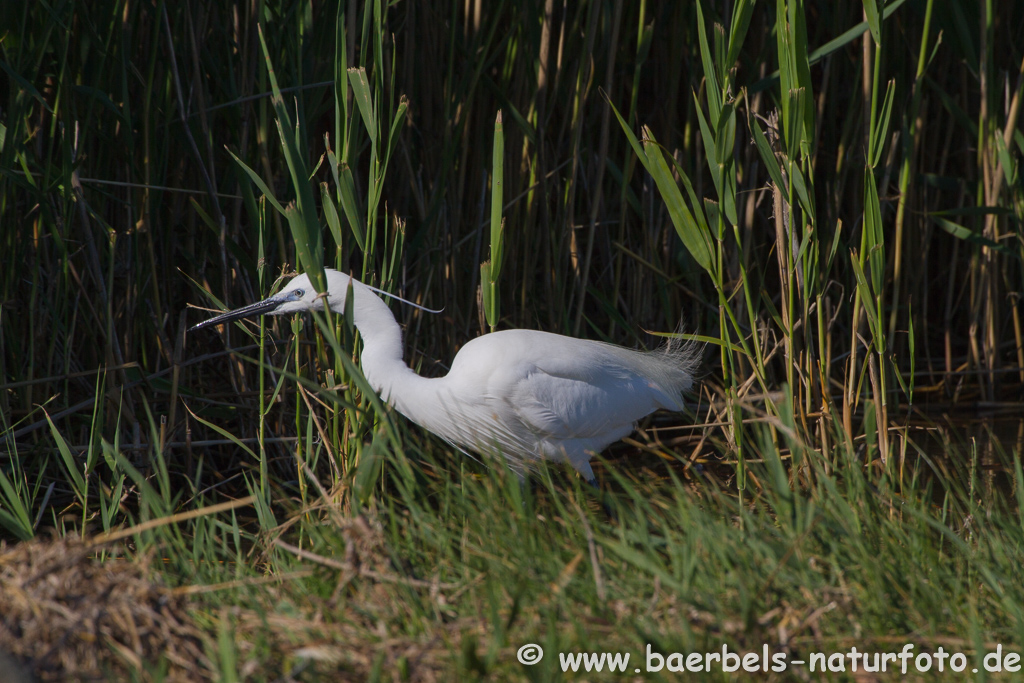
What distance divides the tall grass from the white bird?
0.36 ft

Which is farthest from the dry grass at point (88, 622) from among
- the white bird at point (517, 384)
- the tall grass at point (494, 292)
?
the white bird at point (517, 384)

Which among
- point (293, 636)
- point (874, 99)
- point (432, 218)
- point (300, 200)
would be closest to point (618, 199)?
point (432, 218)

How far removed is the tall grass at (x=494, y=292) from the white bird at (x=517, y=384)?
109 millimetres

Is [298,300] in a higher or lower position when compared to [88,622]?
higher

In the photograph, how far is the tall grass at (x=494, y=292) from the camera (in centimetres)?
154

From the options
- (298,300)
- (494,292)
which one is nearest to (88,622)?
(298,300)

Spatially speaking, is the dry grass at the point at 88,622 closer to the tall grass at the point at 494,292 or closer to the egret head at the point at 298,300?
the tall grass at the point at 494,292

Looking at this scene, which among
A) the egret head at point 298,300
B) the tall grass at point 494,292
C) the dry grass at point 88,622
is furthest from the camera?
the egret head at point 298,300

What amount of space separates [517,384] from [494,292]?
298 mm

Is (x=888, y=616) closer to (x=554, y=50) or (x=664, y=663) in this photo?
(x=664, y=663)

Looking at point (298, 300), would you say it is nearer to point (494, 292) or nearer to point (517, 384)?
point (494, 292)

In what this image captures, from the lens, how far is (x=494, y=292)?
252 cm

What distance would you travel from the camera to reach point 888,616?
4.86 feet

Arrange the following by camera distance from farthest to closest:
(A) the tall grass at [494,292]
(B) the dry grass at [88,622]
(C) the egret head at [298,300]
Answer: (C) the egret head at [298,300] → (A) the tall grass at [494,292] → (B) the dry grass at [88,622]
